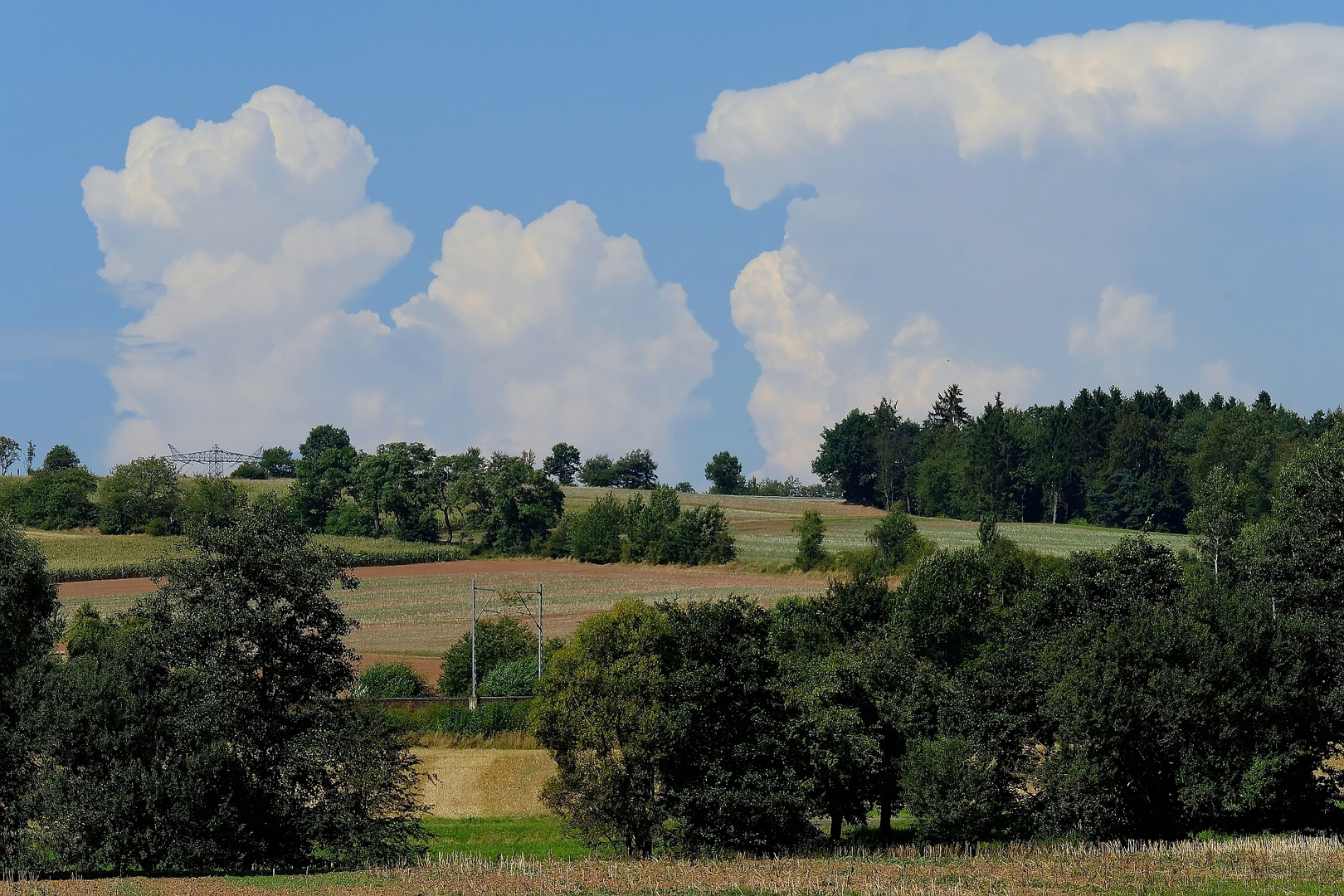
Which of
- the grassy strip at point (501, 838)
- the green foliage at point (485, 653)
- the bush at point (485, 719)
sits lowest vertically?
the grassy strip at point (501, 838)

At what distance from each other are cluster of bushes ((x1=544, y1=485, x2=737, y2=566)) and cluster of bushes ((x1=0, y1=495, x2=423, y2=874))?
357ft

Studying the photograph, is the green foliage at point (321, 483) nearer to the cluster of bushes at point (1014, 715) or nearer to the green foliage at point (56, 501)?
the green foliage at point (56, 501)

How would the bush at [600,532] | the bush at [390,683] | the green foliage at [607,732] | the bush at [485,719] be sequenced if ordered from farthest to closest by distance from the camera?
the bush at [600,532]
the bush at [390,683]
the bush at [485,719]
the green foliage at [607,732]

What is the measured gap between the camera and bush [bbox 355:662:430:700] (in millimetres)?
84500

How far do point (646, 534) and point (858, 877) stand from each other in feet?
413

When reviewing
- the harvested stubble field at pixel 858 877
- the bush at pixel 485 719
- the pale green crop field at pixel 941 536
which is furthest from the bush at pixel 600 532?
the harvested stubble field at pixel 858 877

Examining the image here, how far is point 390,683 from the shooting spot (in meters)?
85.0

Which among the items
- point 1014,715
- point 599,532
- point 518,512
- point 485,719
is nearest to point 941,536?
point 599,532

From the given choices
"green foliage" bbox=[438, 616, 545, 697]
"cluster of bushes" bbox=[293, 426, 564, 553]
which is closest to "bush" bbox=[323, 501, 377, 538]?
"cluster of bushes" bbox=[293, 426, 564, 553]

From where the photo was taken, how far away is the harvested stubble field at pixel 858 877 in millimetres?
35094

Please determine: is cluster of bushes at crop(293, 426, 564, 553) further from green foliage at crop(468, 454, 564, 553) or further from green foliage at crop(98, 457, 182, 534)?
green foliage at crop(98, 457, 182, 534)

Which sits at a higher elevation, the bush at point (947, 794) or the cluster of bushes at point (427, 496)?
the cluster of bushes at point (427, 496)

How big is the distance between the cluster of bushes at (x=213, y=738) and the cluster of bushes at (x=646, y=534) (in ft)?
357

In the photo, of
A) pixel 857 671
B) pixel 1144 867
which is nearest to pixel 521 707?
pixel 857 671
